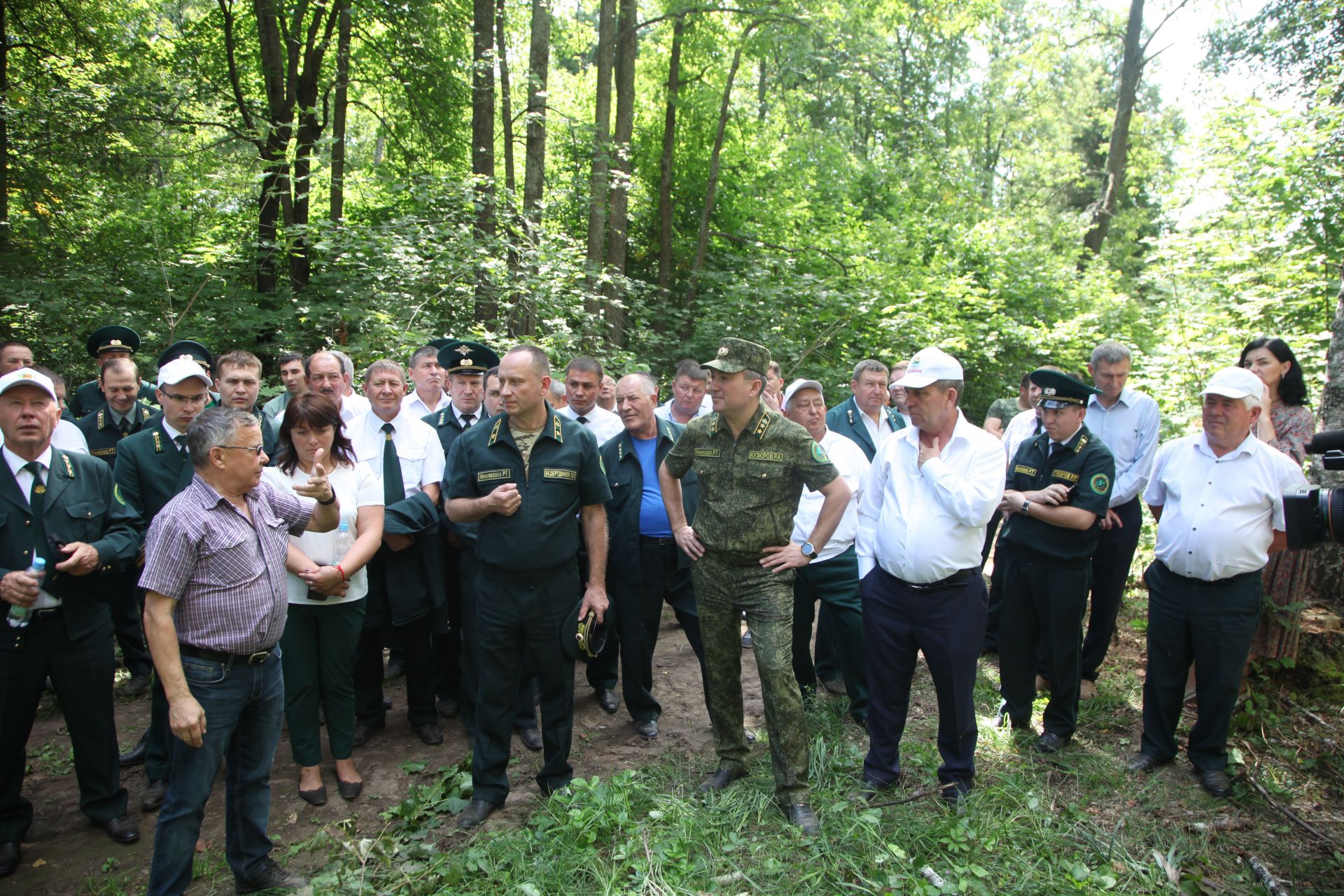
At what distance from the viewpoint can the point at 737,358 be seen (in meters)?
3.92

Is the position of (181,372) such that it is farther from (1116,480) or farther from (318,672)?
(1116,480)

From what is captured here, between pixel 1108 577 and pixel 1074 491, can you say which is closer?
pixel 1074 491

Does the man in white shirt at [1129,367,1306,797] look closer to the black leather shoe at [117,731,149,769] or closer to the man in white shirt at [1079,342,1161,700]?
the man in white shirt at [1079,342,1161,700]

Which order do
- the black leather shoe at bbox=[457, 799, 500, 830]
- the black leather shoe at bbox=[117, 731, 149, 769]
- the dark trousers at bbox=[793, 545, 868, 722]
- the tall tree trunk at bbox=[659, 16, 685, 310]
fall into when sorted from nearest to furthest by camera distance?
1. the black leather shoe at bbox=[457, 799, 500, 830]
2. the black leather shoe at bbox=[117, 731, 149, 769]
3. the dark trousers at bbox=[793, 545, 868, 722]
4. the tall tree trunk at bbox=[659, 16, 685, 310]

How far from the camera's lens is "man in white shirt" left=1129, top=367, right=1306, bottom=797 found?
4.13 m

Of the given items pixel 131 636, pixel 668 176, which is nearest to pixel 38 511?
pixel 131 636

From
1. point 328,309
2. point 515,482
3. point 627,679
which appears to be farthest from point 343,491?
point 328,309

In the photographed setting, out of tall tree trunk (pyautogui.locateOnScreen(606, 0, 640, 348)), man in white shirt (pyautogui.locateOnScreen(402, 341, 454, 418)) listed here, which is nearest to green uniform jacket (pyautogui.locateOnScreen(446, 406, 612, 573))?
man in white shirt (pyautogui.locateOnScreen(402, 341, 454, 418))

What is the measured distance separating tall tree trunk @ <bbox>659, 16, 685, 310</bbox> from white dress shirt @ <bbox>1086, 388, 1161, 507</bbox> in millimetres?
10751

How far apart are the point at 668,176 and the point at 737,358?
43.9 feet

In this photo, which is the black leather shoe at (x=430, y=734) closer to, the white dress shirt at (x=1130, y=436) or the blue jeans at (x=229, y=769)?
the blue jeans at (x=229, y=769)

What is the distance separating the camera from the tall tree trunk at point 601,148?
12.0 meters

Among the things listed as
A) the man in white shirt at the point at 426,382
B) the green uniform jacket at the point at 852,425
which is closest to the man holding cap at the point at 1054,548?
the green uniform jacket at the point at 852,425

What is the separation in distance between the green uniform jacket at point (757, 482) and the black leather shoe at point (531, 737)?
5.87 ft
